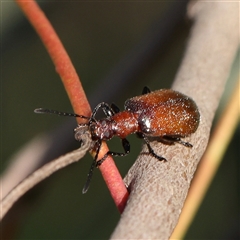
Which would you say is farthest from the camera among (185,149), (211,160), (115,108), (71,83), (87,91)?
(87,91)

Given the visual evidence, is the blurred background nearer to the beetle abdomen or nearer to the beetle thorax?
the beetle thorax

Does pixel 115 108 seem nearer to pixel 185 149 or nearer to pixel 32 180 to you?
pixel 185 149

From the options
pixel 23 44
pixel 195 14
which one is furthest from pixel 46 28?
pixel 23 44

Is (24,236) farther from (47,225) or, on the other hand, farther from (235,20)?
(235,20)

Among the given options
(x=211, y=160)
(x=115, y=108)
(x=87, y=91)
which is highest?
(x=87, y=91)

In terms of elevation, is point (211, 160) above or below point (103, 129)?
below

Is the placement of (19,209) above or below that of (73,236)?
above

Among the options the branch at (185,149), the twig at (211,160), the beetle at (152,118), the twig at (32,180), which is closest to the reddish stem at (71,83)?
the branch at (185,149)

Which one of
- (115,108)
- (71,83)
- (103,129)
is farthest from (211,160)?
(71,83)
